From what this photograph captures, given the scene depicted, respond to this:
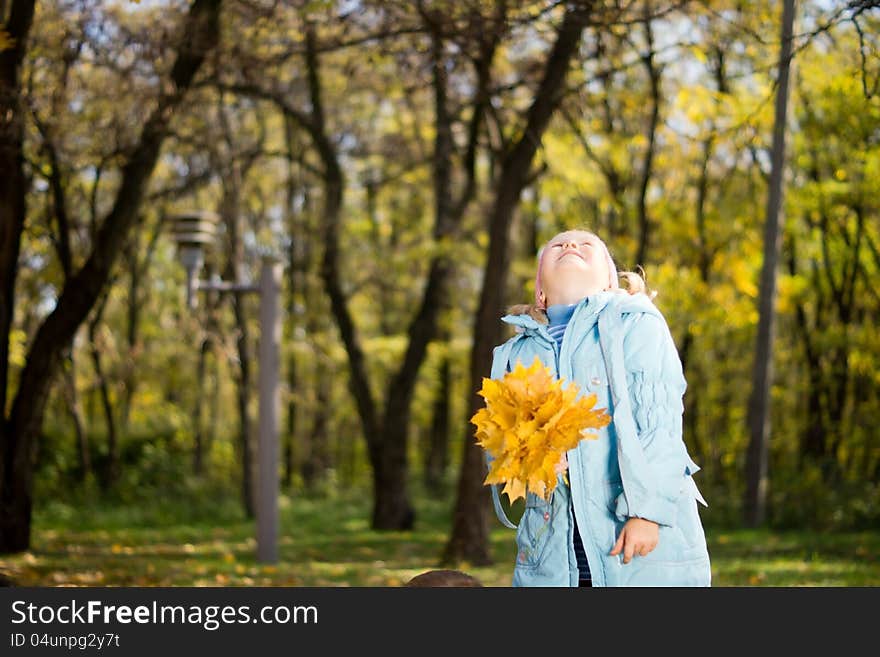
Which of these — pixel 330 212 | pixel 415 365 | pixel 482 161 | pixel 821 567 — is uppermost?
pixel 482 161

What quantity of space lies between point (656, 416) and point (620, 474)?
219 mm

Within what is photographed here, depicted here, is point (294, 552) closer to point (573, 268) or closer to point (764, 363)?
point (764, 363)

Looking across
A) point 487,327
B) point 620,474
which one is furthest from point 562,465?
point 487,327

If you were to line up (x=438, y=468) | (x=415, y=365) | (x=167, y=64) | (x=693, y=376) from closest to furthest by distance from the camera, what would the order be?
1. (x=167, y=64)
2. (x=415, y=365)
3. (x=693, y=376)
4. (x=438, y=468)

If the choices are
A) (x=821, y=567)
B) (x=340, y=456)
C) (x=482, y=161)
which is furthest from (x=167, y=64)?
(x=340, y=456)

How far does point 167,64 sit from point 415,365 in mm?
6171

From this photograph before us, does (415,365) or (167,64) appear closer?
(167,64)

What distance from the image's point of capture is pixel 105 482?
74.4 feet

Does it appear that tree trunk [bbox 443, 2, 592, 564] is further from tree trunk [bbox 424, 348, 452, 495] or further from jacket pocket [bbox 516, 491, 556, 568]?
tree trunk [bbox 424, 348, 452, 495]

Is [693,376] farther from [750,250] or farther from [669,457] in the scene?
[669,457]

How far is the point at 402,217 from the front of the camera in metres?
25.3

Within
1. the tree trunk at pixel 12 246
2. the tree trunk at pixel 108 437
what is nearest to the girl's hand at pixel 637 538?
the tree trunk at pixel 12 246

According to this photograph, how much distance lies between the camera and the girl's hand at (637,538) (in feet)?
12.9

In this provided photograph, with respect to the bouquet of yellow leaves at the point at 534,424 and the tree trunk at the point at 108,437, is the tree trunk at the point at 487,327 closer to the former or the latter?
the bouquet of yellow leaves at the point at 534,424
